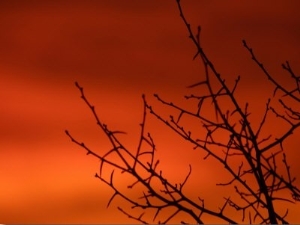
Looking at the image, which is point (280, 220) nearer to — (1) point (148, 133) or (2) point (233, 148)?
(2) point (233, 148)

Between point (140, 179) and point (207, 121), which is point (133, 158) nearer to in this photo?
point (140, 179)

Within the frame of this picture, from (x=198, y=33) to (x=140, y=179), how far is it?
756 millimetres

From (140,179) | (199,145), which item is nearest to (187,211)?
(140,179)

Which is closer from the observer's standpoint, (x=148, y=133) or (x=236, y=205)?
(x=148, y=133)

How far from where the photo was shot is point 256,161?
3.11 meters

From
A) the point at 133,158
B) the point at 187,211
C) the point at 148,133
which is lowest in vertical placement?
the point at 187,211

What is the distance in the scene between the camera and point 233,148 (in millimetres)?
3463

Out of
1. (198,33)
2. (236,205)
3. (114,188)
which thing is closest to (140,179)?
(114,188)

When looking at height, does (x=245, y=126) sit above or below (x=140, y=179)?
above

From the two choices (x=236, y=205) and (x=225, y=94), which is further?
(x=236, y=205)

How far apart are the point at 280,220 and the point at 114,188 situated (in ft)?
3.14

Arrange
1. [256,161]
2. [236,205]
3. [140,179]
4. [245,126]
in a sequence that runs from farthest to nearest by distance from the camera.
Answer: [236,205] < [245,126] < [256,161] < [140,179]

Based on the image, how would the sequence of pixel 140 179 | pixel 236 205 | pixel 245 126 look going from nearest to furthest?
pixel 140 179 < pixel 245 126 < pixel 236 205

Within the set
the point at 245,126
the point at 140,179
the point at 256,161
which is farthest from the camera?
the point at 245,126
